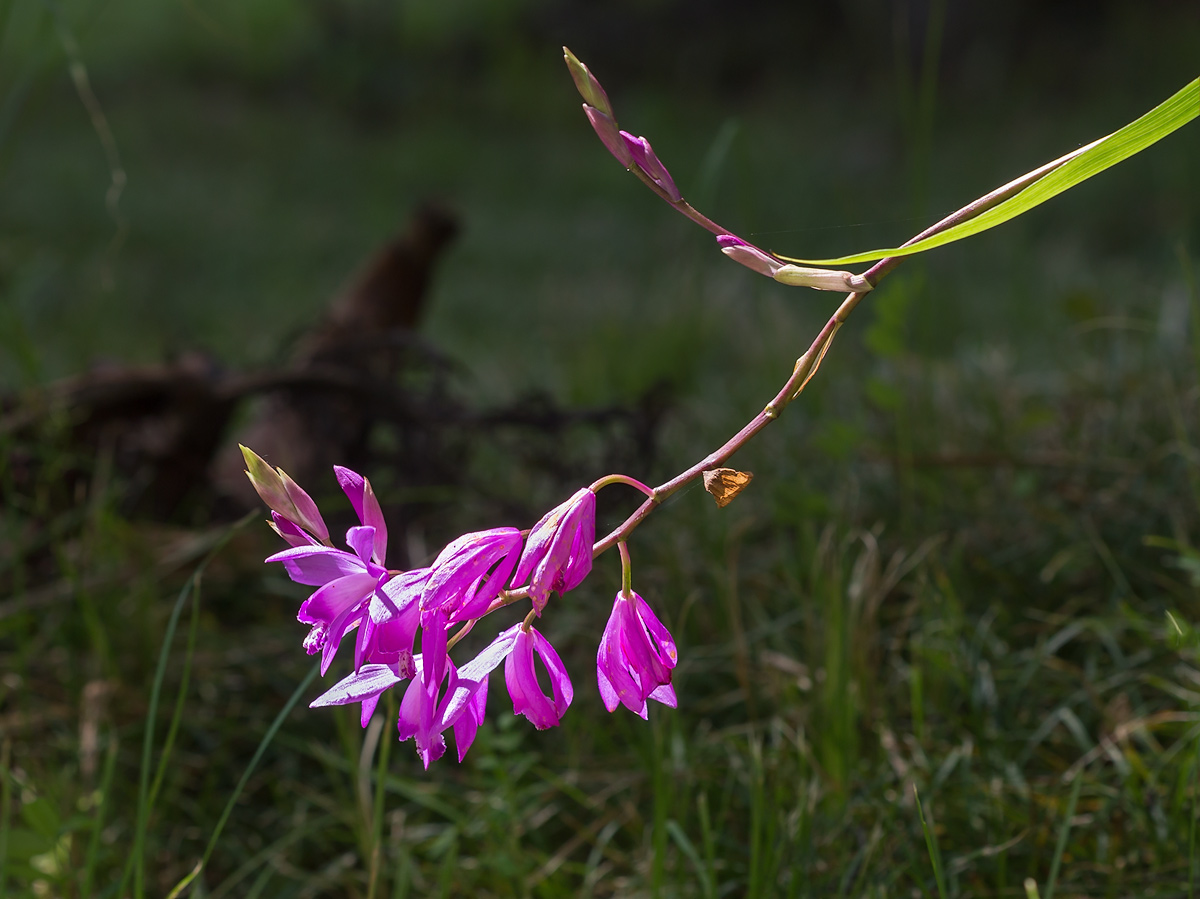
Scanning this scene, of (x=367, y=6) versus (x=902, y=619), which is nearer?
(x=902, y=619)

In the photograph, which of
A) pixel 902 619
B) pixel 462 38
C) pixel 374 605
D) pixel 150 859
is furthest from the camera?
pixel 462 38

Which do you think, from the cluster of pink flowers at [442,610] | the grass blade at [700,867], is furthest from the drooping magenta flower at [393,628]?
the grass blade at [700,867]

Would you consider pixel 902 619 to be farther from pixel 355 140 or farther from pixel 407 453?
pixel 355 140

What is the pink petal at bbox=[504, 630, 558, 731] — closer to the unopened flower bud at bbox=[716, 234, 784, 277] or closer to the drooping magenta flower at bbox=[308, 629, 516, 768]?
the drooping magenta flower at bbox=[308, 629, 516, 768]

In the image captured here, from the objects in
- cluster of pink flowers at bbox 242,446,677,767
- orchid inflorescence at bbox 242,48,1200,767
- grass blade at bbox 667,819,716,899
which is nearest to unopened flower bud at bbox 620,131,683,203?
orchid inflorescence at bbox 242,48,1200,767

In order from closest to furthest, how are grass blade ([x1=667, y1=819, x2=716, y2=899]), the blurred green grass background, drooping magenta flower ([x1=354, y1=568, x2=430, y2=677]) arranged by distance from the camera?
drooping magenta flower ([x1=354, y1=568, x2=430, y2=677]) → grass blade ([x1=667, y1=819, x2=716, y2=899]) → the blurred green grass background

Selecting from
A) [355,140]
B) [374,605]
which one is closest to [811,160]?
[355,140]
